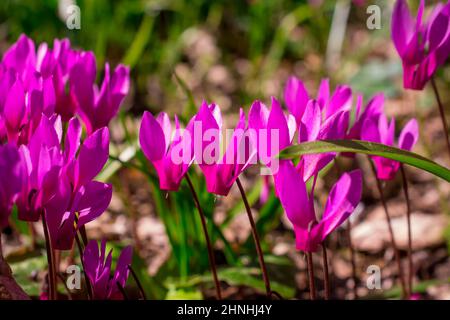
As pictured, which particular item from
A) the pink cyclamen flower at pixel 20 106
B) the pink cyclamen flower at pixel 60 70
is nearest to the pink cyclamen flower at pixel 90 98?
the pink cyclamen flower at pixel 60 70

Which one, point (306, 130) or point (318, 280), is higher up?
point (306, 130)

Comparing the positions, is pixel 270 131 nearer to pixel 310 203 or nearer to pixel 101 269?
pixel 310 203

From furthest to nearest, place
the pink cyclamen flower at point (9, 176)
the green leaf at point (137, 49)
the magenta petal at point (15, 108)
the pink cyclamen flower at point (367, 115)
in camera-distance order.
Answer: the green leaf at point (137, 49)
the pink cyclamen flower at point (367, 115)
the magenta petal at point (15, 108)
the pink cyclamen flower at point (9, 176)

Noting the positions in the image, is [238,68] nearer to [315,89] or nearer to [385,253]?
[315,89]

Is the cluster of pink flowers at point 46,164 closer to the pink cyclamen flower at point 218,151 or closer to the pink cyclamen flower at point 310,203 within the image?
the pink cyclamen flower at point 218,151
